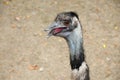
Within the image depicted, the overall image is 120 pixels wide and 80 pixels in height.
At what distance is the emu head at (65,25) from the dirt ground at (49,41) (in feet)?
9.24

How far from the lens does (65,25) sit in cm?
355

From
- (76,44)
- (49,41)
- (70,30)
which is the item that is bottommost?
(49,41)

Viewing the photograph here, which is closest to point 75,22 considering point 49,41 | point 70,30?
point 70,30

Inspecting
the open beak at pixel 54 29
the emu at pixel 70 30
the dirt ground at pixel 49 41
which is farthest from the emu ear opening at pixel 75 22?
the dirt ground at pixel 49 41

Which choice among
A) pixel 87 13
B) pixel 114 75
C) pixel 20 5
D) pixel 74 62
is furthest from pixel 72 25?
pixel 20 5

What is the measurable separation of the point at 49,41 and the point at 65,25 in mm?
3476

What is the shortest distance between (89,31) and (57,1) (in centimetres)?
149

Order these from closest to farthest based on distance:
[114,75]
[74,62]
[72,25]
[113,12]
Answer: [72,25]
[74,62]
[114,75]
[113,12]

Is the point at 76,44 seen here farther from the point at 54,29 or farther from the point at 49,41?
the point at 49,41

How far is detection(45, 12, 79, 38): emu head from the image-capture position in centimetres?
351

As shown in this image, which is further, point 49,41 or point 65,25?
point 49,41

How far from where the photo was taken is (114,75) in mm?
6207

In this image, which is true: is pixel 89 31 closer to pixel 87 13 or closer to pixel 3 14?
pixel 87 13

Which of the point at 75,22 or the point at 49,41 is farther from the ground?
the point at 75,22
